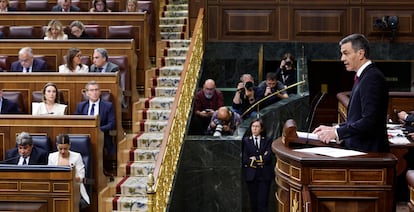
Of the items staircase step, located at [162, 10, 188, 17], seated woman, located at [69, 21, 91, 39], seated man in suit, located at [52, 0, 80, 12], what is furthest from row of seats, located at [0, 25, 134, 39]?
staircase step, located at [162, 10, 188, 17]

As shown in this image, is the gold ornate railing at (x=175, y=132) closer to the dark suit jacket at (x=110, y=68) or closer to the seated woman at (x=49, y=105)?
the dark suit jacket at (x=110, y=68)

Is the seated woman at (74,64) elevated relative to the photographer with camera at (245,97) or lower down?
elevated

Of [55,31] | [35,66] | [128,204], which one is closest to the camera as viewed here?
[128,204]

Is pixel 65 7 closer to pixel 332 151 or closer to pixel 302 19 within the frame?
pixel 302 19

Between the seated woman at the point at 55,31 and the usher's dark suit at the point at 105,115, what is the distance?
4.44 feet

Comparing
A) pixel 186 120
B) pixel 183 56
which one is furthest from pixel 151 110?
pixel 183 56

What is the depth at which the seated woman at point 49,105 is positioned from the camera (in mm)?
5703

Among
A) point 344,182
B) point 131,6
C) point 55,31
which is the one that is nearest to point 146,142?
point 55,31

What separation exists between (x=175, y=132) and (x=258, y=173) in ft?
2.47

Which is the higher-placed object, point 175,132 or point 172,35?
point 172,35

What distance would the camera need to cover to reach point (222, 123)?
23.0ft

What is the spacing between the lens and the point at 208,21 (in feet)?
29.6

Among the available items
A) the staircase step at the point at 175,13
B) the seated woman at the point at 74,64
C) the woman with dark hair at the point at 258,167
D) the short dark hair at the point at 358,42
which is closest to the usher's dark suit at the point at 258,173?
the woman with dark hair at the point at 258,167

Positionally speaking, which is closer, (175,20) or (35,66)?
(35,66)
